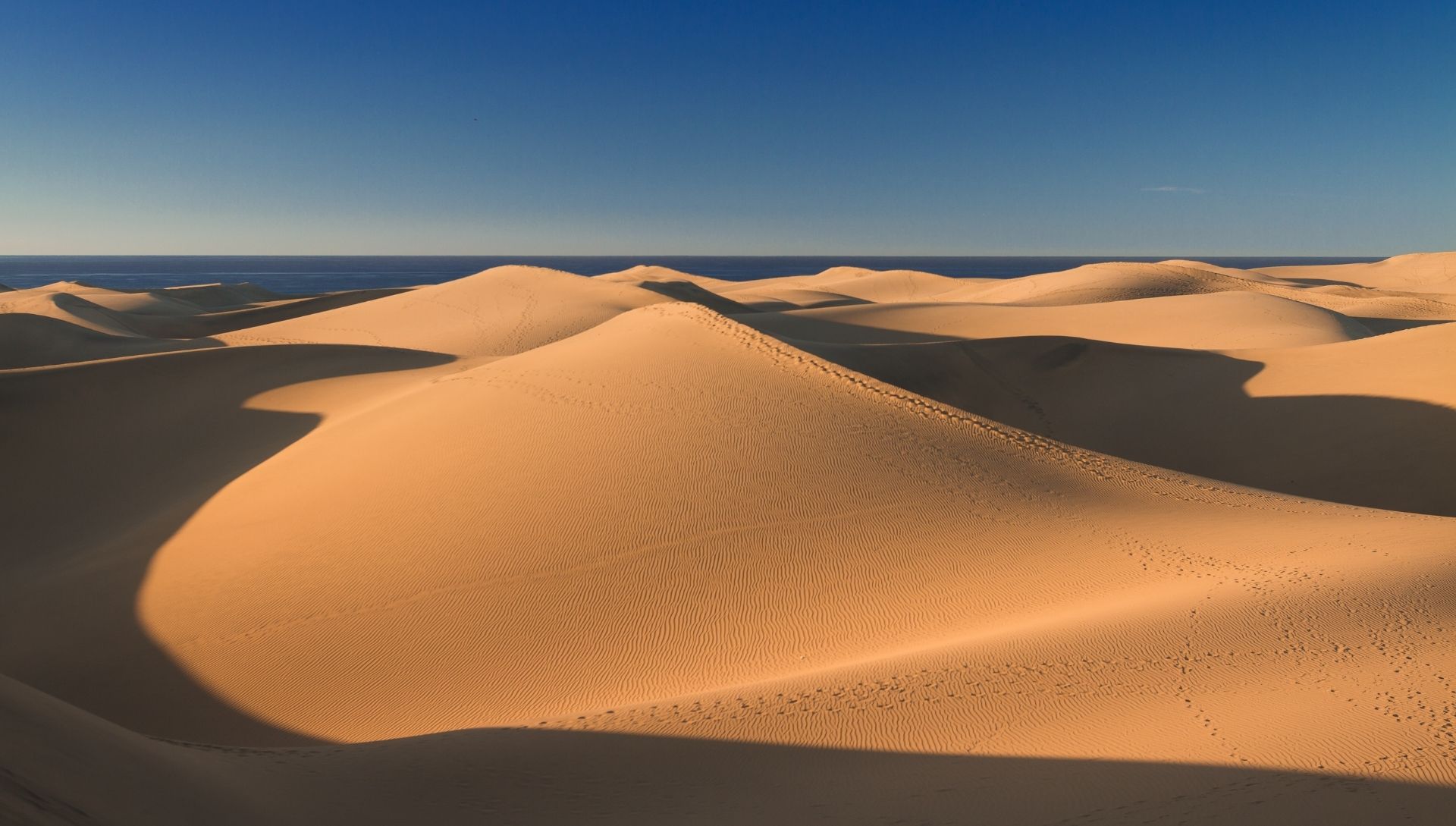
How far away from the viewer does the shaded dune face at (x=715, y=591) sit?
14.6 feet

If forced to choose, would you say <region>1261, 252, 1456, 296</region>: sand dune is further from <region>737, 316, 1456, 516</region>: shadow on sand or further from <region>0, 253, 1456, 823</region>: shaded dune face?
<region>0, 253, 1456, 823</region>: shaded dune face

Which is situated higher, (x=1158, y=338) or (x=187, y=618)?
(x=1158, y=338)

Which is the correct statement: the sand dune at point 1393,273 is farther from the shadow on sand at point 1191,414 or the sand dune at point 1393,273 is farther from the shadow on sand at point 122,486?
the shadow on sand at point 122,486

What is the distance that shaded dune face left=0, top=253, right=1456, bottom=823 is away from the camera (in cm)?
446

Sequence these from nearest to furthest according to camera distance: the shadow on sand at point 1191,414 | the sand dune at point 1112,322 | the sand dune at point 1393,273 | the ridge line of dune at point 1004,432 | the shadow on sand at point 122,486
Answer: the shadow on sand at point 122,486, the ridge line of dune at point 1004,432, the shadow on sand at point 1191,414, the sand dune at point 1112,322, the sand dune at point 1393,273

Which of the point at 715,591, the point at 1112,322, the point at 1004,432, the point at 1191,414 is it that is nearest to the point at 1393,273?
the point at 1112,322

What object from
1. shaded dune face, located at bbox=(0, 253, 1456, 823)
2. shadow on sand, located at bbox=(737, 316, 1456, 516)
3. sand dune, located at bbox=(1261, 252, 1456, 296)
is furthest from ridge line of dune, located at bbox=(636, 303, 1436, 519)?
sand dune, located at bbox=(1261, 252, 1456, 296)

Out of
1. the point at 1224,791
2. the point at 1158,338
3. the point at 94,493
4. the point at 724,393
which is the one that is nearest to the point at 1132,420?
the point at 724,393

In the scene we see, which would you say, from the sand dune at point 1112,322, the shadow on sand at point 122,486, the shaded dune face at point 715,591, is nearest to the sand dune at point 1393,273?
the sand dune at point 1112,322

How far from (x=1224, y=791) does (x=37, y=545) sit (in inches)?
515

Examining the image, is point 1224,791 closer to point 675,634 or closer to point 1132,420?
point 675,634

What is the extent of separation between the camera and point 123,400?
51.5 ft

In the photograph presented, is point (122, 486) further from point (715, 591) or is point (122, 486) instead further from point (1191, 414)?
point (1191, 414)

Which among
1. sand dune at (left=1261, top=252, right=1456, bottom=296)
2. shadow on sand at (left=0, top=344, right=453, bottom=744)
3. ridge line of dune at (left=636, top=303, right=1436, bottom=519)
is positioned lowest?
shadow on sand at (left=0, top=344, right=453, bottom=744)
